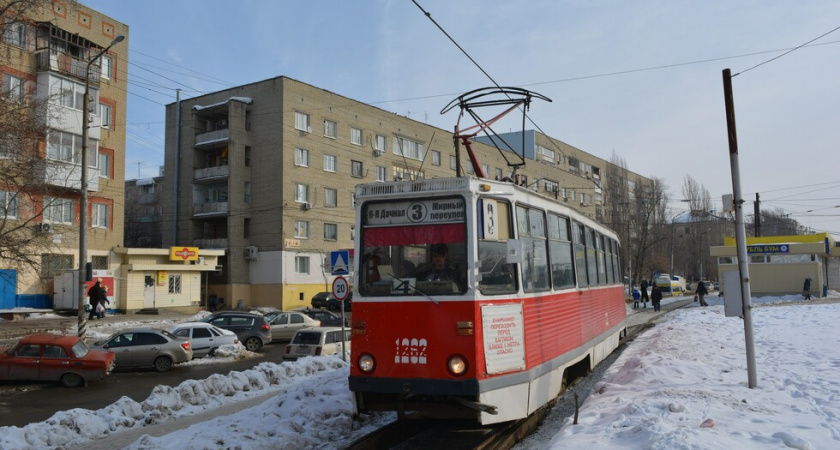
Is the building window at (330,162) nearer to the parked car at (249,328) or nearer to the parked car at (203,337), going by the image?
the parked car at (249,328)

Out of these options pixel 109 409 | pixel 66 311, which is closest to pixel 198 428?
pixel 109 409

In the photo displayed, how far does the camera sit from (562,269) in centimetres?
920

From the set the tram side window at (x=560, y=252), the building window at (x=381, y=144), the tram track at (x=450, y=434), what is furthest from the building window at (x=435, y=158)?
the tram track at (x=450, y=434)

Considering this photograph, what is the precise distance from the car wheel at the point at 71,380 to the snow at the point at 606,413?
17.5ft

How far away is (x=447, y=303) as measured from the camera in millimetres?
6883

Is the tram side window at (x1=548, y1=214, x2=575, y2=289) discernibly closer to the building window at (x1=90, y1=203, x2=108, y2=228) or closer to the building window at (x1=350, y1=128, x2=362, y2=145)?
the building window at (x1=90, y1=203, x2=108, y2=228)

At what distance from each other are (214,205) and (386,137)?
14.9m

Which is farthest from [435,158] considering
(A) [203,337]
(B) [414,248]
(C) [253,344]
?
(B) [414,248]

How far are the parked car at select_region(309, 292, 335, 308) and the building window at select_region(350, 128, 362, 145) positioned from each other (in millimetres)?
12860

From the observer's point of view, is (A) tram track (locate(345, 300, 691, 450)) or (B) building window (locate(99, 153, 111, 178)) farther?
(B) building window (locate(99, 153, 111, 178))

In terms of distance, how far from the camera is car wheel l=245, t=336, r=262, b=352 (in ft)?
75.0

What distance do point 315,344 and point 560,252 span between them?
403 inches

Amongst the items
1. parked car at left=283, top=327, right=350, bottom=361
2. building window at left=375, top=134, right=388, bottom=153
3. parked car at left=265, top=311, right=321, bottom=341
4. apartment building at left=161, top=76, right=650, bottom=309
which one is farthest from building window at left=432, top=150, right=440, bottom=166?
parked car at left=283, top=327, right=350, bottom=361

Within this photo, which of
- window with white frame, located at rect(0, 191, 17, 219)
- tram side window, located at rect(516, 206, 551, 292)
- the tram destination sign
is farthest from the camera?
window with white frame, located at rect(0, 191, 17, 219)
